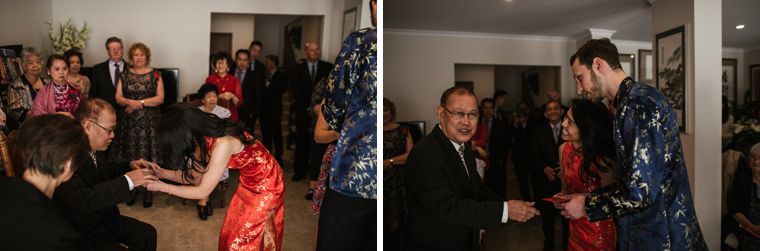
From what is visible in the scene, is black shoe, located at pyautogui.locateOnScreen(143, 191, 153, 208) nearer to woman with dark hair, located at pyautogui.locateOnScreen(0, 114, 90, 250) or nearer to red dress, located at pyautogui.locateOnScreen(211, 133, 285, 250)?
red dress, located at pyautogui.locateOnScreen(211, 133, 285, 250)

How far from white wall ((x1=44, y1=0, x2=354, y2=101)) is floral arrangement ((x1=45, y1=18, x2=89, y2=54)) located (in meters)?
0.03

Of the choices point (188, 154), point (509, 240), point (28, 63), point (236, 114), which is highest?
point (28, 63)

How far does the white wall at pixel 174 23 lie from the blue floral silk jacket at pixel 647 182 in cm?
136

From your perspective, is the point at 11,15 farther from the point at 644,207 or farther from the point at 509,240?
the point at 509,240

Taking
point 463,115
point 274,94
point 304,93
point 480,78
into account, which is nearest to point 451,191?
point 463,115

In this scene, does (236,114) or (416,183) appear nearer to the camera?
(416,183)

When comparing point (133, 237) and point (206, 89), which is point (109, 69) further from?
point (133, 237)

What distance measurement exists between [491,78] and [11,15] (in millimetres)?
6146

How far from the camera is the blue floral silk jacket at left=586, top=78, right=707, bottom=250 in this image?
5.12 ft

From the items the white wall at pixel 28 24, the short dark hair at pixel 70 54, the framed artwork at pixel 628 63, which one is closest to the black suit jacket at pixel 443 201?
the short dark hair at pixel 70 54

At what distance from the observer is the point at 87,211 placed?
1673 millimetres

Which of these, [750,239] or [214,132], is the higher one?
[214,132]

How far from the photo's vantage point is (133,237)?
1975 millimetres

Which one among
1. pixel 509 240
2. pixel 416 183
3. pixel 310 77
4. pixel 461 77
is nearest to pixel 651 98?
pixel 416 183
